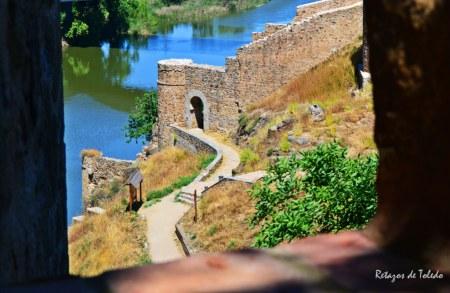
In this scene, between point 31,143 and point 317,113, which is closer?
point 31,143

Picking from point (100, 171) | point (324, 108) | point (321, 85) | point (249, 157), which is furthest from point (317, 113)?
point (100, 171)

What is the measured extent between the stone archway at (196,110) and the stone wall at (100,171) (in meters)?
2.59

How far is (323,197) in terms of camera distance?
8602 mm

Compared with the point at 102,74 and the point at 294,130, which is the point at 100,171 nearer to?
the point at 294,130

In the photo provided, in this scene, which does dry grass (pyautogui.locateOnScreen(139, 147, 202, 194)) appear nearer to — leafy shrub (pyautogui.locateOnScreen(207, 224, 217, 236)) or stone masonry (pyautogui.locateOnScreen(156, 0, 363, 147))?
stone masonry (pyautogui.locateOnScreen(156, 0, 363, 147))

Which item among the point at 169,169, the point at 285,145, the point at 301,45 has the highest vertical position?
the point at 301,45

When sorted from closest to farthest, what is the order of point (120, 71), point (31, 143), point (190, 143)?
point (31, 143)
point (190, 143)
point (120, 71)

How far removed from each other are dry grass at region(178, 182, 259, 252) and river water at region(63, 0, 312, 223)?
832cm

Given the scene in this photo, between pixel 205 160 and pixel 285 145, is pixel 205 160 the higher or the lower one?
the lower one

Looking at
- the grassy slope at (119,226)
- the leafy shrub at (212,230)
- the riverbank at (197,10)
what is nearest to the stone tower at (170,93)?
the grassy slope at (119,226)

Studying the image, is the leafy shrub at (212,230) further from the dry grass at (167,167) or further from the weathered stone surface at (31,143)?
the weathered stone surface at (31,143)

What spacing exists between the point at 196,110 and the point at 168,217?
8794mm

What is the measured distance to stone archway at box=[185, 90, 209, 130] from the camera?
24672mm

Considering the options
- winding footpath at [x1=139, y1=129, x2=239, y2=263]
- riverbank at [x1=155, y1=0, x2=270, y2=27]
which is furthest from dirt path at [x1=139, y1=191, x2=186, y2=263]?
riverbank at [x1=155, y1=0, x2=270, y2=27]
